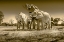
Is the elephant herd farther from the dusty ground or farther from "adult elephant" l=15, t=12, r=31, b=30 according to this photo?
the dusty ground

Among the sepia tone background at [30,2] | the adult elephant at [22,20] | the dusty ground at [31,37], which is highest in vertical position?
the sepia tone background at [30,2]

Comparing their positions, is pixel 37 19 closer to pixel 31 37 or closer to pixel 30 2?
pixel 31 37

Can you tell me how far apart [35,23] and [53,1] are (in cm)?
86

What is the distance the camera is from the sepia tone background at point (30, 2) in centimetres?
214

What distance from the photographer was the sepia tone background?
214 centimetres

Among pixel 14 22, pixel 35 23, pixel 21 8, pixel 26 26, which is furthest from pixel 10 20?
pixel 35 23

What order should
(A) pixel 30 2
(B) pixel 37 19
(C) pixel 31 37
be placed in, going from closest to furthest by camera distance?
1. (C) pixel 31 37
2. (B) pixel 37 19
3. (A) pixel 30 2

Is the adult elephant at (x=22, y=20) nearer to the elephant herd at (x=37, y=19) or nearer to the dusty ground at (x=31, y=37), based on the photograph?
the elephant herd at (x=37, y=19)

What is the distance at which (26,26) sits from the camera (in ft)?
5.16

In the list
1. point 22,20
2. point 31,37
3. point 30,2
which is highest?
point 30,2

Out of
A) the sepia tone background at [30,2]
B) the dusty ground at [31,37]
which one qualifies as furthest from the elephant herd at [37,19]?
the sepia tone background at [30,2]

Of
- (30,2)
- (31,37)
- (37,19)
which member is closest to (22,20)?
(37,19)

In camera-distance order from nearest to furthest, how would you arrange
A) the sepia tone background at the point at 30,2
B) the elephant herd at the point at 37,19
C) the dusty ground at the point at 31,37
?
the dusty ground at the point at 31,37, the elephant herd at the point at 37,19, the sepia tone background at the point at 30,2

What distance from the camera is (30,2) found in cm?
214
